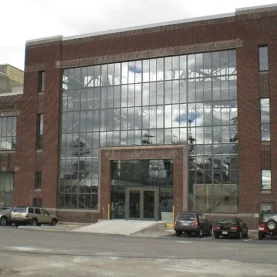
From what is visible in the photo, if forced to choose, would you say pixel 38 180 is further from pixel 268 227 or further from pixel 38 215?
pixel 268 227

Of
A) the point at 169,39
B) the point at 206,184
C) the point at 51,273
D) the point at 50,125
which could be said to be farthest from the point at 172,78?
the point at 51,273

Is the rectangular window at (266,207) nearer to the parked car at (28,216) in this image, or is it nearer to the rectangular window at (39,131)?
the parked car at (28,216)

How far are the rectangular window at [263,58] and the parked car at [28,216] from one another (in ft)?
67.4

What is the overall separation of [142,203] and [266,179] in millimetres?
10131

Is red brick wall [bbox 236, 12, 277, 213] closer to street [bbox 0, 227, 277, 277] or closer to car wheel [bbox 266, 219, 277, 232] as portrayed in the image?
car wheel [bbox 266, 219, 277, 232]

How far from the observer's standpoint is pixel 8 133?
47.1 metres

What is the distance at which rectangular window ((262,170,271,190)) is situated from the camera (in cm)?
3481

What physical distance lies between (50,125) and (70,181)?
17.9 feet

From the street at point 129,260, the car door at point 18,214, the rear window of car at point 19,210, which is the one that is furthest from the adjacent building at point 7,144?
the street at point 129,260

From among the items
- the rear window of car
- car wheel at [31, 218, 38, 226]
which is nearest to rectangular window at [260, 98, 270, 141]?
car wheel at [31, 218, 38, 226]

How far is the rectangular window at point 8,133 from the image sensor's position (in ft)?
153

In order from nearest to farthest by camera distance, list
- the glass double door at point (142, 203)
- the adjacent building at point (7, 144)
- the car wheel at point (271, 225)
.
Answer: the car wheel at point (271, 225)
the glass double door at point (142, 203)
the adjacent building at point (7, 144)

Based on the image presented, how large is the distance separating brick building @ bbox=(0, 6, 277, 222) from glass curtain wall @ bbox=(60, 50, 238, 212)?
0.08 m

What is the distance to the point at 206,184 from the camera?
36.7m
